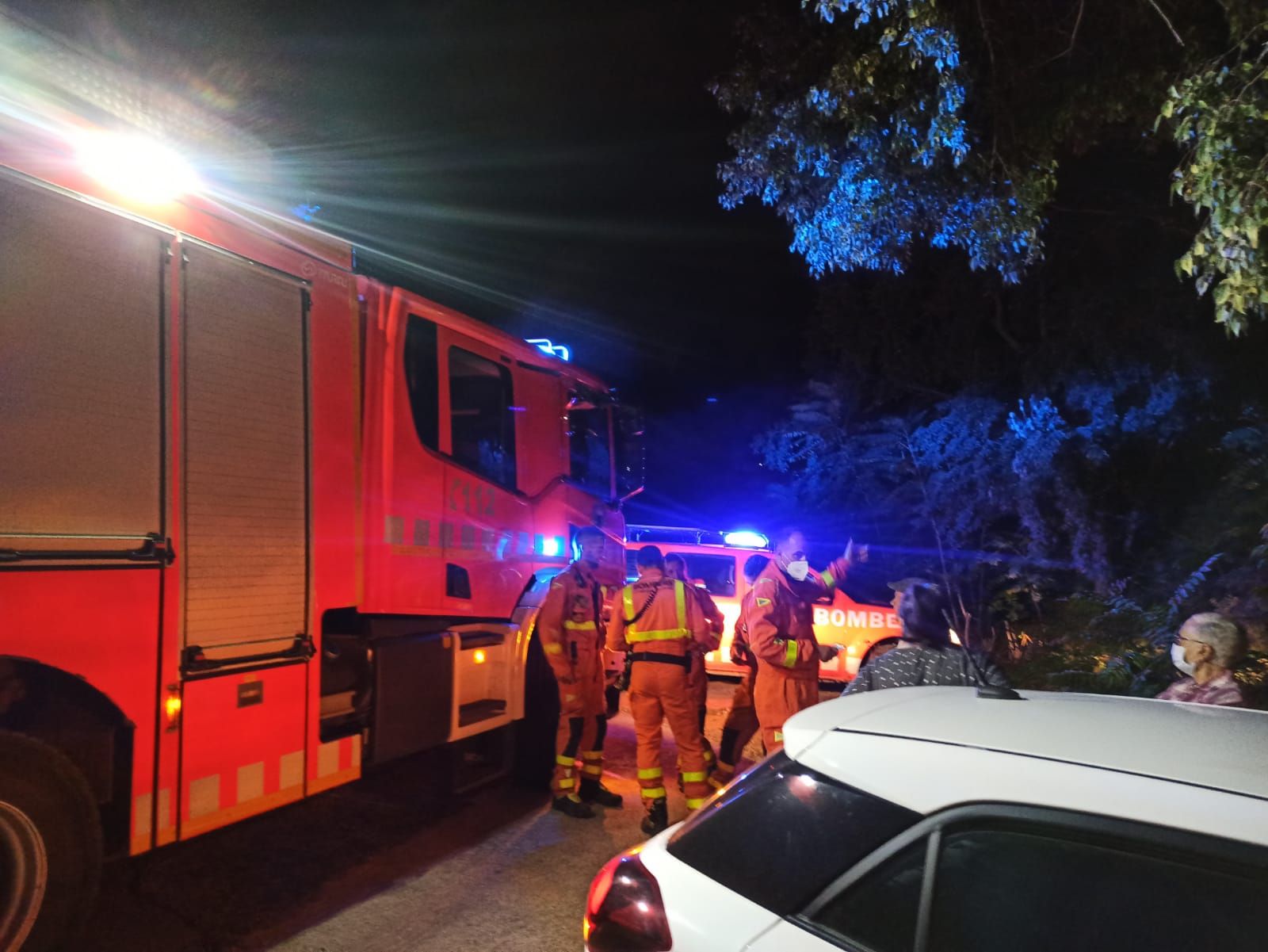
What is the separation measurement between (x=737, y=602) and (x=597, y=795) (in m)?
4.62

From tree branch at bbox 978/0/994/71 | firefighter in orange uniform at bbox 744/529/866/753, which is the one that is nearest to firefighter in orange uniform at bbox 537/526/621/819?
firefighter in orange uniform at bbox 744/529/866/753

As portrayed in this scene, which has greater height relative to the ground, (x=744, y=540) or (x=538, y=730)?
(x=744, y=540)

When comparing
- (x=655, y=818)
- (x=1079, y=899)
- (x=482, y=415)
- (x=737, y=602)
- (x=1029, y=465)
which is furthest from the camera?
(x=1029, y=465)

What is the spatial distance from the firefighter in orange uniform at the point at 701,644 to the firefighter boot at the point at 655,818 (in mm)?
382

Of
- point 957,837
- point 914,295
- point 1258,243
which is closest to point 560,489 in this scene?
point 1258,243

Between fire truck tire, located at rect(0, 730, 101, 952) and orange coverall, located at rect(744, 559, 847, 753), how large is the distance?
3.16 meters

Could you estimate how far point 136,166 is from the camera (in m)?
3.09

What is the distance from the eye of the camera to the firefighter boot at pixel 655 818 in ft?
15.7

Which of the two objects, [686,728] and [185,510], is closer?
[185,510]

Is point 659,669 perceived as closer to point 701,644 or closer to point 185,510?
point 701,644

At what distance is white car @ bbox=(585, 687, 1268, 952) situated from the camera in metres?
1.31

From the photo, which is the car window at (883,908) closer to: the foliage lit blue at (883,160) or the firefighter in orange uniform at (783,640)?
the firefighter in orange uniform at (783,640)

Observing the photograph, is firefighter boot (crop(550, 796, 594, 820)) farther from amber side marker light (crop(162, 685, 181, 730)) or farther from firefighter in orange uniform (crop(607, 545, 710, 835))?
amber side marker light (crop(162, 685, 181, 730))

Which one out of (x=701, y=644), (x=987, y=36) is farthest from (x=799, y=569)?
(x=987, y=36)
